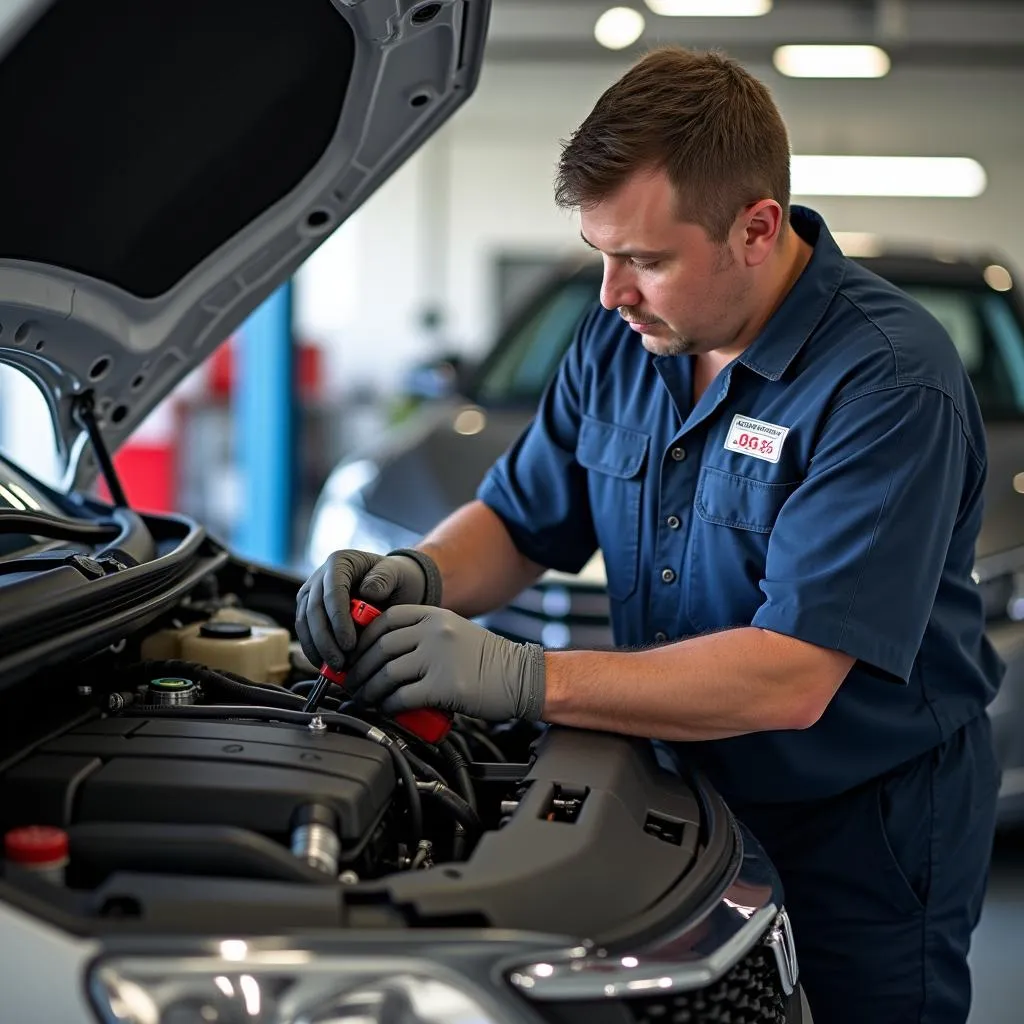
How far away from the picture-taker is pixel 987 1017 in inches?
101

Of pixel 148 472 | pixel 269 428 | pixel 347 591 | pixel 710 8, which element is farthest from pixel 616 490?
pixel 148 472

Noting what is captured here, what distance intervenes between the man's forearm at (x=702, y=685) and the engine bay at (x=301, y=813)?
0.05 metres

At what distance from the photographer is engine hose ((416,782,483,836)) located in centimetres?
140

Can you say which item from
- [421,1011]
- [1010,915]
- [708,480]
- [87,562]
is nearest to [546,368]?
[1010,915]

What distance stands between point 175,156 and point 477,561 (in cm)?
71

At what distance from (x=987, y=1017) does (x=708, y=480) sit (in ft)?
4.83

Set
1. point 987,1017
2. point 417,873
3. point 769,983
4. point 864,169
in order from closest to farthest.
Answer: point 417,873, point 769,983, point 987,1017, point 864,169

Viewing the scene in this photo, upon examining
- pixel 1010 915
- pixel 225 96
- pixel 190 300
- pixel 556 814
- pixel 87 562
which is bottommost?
pixel 1010 915

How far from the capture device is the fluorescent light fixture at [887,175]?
35.5ft

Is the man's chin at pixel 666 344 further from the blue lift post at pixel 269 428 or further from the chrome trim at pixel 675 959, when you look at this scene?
the blue lift post at pixel 269 428

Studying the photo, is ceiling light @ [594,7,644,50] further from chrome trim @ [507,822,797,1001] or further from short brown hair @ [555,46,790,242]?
chrome trim @ [507,822,797,1001]

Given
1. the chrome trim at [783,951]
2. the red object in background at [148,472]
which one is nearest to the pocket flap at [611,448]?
the chrome trim at [783,951]

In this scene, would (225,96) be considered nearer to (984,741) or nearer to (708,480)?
(708,480)

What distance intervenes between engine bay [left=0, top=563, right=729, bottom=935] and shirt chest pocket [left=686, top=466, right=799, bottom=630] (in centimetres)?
23
